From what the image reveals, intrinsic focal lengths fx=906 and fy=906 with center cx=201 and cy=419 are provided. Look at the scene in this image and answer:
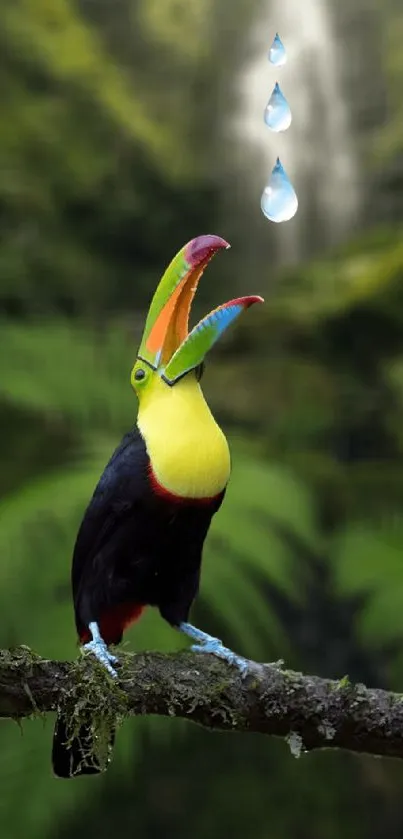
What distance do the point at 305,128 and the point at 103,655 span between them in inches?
69.3

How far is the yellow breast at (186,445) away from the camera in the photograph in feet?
2.30

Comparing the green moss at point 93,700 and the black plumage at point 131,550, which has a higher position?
the black plumage at point 131,550

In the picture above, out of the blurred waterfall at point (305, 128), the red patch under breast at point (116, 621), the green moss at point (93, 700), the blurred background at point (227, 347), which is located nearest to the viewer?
the green moss at point (93, 700)

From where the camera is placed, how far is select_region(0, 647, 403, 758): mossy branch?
67cm

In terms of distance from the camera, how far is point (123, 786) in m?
1.61

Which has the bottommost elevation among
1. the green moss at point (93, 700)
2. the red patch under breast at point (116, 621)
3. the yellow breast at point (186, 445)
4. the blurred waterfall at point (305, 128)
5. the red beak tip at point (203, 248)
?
the green moss at point (93, 700)

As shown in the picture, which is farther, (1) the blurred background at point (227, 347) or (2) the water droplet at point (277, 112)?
(1) the blurred background at point (227, 347)

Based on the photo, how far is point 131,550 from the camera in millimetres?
745

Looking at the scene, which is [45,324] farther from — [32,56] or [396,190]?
[396,190]

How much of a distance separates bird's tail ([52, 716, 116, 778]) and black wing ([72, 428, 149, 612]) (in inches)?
4.6

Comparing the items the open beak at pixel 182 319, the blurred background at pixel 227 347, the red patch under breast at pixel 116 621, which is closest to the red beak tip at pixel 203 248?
the open beak at pixel 182 319

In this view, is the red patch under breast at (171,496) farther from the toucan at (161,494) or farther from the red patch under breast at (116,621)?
the red patch under breast at (116,621)

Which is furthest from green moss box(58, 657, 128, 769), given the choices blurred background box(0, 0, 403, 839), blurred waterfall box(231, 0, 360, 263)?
blurred waterfall box(231, 0, 360, 263)

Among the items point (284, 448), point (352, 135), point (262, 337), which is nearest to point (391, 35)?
point (352, 135)
